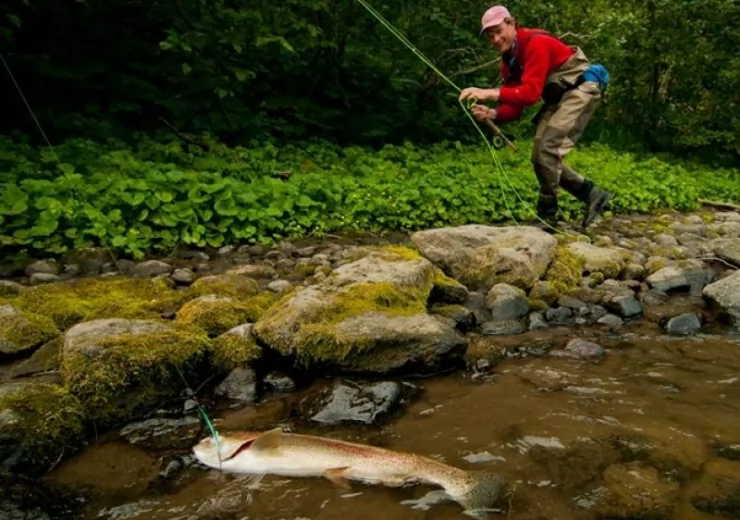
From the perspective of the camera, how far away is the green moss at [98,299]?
4.50m

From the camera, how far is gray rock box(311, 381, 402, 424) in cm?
360

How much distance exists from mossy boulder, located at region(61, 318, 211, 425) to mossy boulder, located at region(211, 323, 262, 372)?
74mm

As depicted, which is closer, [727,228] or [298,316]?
[298,316]

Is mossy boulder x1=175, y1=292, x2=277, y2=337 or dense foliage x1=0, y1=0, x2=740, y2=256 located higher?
dense foliage x1=0, y1=0, x2=740, y2=256

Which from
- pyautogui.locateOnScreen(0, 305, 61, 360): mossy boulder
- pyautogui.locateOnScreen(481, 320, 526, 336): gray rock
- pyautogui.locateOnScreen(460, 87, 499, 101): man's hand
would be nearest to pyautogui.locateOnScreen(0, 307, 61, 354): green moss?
pyautogui.locateOnScreen(0, 305, 61, 360): mossy boulder

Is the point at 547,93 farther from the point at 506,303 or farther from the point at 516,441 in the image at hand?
the point at 516,441

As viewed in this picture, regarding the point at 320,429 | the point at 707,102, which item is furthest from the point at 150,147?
the point at 707,102

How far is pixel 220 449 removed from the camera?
3088 millimetres

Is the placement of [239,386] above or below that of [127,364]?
below

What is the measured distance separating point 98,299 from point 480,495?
332 cm

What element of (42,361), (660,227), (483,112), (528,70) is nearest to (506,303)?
(483,112)

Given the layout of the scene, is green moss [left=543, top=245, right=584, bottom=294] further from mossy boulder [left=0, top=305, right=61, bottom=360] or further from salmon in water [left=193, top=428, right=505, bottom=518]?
mossy boulder [left=0, top=305, right=61, bottom=360]

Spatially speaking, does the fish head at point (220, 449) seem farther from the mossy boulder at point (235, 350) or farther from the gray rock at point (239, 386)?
the mossy boulder at point (235, 350)

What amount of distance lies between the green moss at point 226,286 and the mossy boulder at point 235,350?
0.88m
